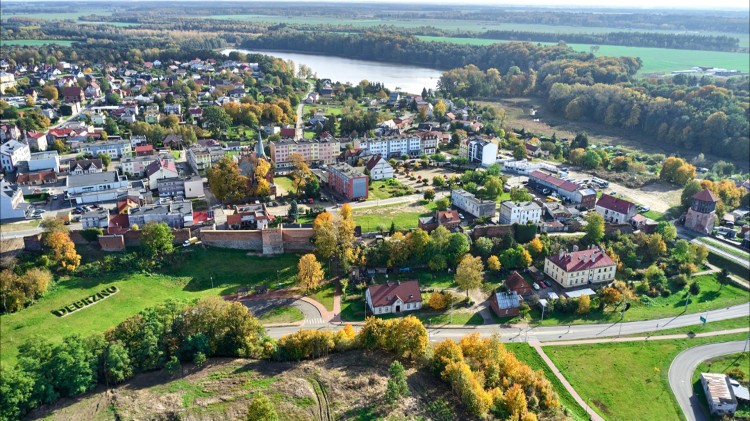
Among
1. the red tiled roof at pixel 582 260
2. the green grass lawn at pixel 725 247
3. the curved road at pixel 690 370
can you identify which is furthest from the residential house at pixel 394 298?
the green grass lawn at pixel 725 247

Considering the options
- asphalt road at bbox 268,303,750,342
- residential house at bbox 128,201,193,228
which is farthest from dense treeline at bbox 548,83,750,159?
residential house at bbox 128,201,193,228

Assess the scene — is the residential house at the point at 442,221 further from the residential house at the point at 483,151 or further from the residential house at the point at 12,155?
the residential house at the point at 12,155

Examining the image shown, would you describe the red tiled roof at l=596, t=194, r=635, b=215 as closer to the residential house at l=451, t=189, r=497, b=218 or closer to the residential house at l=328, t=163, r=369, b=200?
the residential house at l=451, t=189, r=497, b=218

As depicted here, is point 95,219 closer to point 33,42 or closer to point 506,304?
point 506,304

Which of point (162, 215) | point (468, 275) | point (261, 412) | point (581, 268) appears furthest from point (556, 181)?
point (261, 412)

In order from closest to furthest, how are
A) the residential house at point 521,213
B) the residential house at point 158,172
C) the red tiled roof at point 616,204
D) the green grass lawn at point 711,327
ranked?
the green grass lawn at point 711,327, the residential house at point 521,213, the red tiled roof at point 616,204, the residential house at point 158,172

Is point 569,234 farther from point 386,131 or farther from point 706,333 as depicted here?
point 386,131
